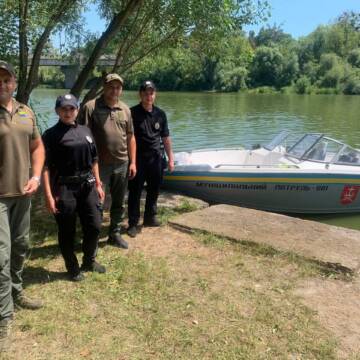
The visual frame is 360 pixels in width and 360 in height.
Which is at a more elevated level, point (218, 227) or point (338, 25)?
point (338, 25)

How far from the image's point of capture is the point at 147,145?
5777mm

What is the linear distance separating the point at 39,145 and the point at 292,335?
101 inches

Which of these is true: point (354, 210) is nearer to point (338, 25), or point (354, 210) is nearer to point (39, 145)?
point (39, 145)

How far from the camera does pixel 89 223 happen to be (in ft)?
14.7

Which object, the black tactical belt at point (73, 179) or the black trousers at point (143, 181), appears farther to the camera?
the black trousers at point (143, 181)

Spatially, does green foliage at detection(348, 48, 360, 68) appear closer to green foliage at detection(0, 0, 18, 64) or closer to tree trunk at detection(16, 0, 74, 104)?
tree trunk at detection(16, 0, 74, 104)

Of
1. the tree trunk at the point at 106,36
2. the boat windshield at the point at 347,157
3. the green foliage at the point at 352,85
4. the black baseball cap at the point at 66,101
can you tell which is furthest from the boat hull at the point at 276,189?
the green foliage at the point at 352,85

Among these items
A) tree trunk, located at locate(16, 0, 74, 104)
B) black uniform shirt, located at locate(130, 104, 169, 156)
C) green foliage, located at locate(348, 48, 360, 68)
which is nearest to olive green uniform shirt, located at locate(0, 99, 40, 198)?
black uniform shirt, located at locate(130, 104, 169, 156)

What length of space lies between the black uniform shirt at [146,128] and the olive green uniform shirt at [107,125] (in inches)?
23.2

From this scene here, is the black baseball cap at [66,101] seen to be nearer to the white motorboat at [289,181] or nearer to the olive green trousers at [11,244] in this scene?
the olive green trousers at [11,244]

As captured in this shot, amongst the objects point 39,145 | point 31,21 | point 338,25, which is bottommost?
point 39,145

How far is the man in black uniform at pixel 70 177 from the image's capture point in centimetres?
417

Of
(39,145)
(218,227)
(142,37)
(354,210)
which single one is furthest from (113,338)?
(354,210)

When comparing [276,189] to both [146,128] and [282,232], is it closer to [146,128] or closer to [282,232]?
[282,232]
